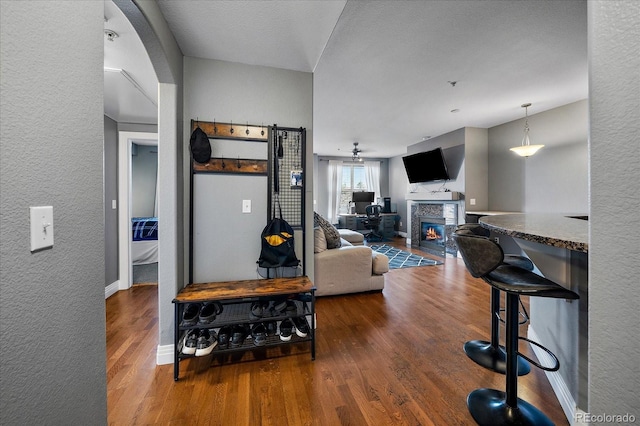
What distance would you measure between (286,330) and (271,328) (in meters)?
0.16

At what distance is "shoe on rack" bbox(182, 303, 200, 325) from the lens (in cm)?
182

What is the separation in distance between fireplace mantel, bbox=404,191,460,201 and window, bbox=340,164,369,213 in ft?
7.83

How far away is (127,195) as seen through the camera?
3.46 m

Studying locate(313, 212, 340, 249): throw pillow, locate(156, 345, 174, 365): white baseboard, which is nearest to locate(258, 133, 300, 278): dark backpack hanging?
locate(156, 345, 174, 365): white baseboard

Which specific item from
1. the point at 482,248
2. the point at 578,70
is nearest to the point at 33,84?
the point at 482,248

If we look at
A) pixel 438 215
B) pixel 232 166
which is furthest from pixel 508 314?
pixel 438 215

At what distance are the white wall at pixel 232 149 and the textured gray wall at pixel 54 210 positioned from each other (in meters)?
1.30

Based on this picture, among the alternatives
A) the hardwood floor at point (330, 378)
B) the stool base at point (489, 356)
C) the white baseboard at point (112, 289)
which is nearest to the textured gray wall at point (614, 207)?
the hardwood floor at point (330, 378)

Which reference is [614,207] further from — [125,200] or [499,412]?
[125,200]

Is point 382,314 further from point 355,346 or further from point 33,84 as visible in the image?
point 33,84

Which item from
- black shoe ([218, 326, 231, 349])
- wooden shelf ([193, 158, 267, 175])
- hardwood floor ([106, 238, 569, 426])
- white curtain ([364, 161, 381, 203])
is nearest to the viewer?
hardwood floor ([106, 238, 569, 426])

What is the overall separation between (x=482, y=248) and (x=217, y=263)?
6.45ft

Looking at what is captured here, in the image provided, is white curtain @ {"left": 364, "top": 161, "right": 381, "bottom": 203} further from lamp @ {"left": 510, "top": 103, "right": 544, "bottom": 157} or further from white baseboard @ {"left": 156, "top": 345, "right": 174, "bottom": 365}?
white baseboard @ {"left": 156, "top": 345, "right": 174, "bottom": 365}

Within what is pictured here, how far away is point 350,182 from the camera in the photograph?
8531 mm
